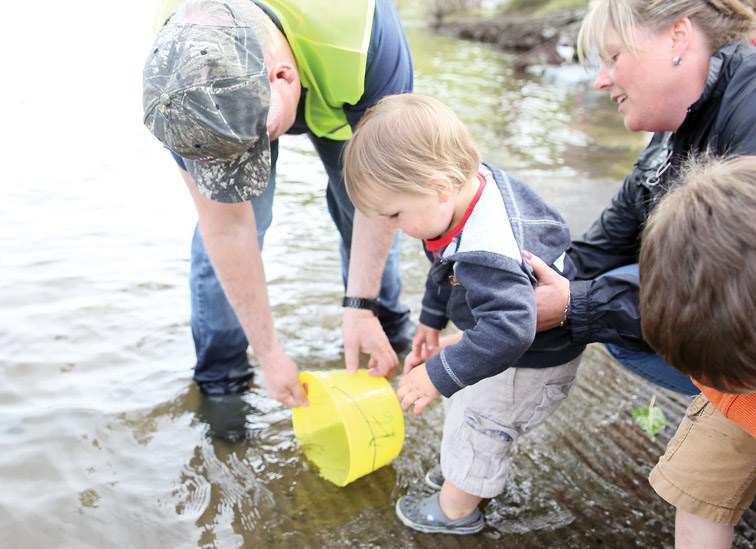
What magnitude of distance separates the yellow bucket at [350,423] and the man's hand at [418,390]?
22 cm

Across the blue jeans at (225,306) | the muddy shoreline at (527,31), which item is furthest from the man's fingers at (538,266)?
the muddy shoreline at (527,31)

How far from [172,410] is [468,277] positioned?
139cm

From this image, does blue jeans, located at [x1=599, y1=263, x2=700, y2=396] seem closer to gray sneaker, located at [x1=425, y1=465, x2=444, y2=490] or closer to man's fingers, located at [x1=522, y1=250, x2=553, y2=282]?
man's fingers, located at [x1=522, y1=250, x2=553, y2=282]

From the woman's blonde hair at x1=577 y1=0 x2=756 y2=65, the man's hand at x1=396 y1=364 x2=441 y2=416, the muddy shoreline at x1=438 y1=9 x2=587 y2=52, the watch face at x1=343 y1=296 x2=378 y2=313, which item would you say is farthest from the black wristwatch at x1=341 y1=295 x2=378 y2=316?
the muddy shoreline at x1=438 y1=9 x2=587 y2=52

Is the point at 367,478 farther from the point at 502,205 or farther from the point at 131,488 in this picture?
the point at 502,205

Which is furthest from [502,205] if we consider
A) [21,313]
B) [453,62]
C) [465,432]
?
[453,62]

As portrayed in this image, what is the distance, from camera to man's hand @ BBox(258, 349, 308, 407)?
2.16m

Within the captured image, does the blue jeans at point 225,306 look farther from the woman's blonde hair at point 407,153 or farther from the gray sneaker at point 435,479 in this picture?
the gray sneaker at point 435,479

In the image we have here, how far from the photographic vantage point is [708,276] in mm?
1259

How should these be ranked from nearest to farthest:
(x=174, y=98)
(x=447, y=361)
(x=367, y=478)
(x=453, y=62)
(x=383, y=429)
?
(x=174, y=98) < (x=447, y=361) < (x=383, y=429) < (x=367, y=478) < (x=453, y=62)

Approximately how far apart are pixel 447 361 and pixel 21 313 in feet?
7.21

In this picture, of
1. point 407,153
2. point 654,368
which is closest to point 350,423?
point 407,153

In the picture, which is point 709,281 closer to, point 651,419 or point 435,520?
point 435,520

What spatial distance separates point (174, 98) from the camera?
5.28 feet
